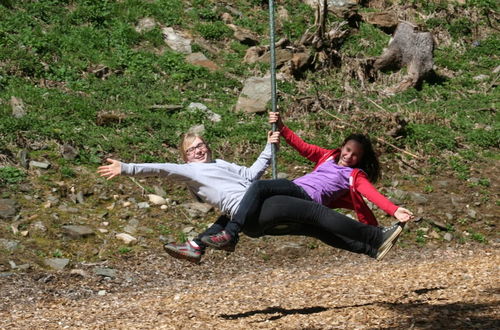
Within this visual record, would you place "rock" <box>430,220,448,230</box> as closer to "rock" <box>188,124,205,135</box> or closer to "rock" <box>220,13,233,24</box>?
"rock" <box>188,124,205,135</box>

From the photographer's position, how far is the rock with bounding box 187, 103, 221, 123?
13.2 metres

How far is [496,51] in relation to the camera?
18391 millimetres

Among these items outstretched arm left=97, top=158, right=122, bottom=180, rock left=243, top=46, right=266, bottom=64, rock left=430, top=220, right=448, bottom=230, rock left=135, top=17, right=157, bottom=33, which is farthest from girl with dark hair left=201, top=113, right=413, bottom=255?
rock left=135, top=17, right=157, bottom=33

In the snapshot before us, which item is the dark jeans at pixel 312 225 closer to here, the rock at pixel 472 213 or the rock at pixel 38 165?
the rock at pixel 38 165

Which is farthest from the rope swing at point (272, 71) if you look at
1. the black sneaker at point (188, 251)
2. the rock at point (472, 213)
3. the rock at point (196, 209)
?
the rock at point (472, 213)

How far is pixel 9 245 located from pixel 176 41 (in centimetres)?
702

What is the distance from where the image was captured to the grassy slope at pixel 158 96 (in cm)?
1143

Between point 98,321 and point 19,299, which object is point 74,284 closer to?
point 19,299

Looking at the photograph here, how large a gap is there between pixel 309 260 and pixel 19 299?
378cm

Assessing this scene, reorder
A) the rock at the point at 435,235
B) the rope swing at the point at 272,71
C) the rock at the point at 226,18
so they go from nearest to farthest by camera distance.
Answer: the rope swing at the point at 272,71 < the rock at the point at 435,235 < the rock at the point at 226,18

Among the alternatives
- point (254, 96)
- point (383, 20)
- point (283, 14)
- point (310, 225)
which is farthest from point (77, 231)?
point (383, 20)

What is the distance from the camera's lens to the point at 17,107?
468 inches

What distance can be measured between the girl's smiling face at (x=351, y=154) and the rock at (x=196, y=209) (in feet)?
14.2

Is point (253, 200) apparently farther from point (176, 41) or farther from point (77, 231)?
point (176, 41)
